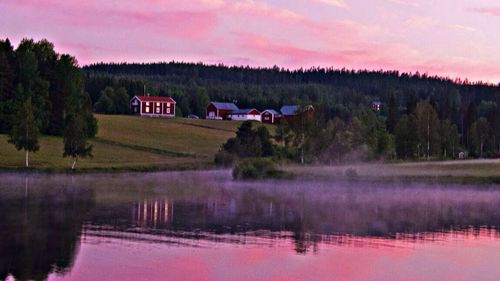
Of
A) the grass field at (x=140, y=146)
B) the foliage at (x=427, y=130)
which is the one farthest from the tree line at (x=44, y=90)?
the foliage at (x=427, y=130)

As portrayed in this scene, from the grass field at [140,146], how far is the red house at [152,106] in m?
16.0

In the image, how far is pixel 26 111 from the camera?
9138cm

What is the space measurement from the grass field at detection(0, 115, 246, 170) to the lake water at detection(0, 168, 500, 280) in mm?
23719

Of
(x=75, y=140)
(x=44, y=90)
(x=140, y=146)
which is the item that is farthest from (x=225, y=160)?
(x=44, y=90)

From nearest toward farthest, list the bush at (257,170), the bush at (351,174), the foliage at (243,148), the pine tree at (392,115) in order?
the bush at (351,174) → the bush at (257,170) → the foliage at (243,148) → the pine tree at (392,115)

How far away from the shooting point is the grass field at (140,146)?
93.0 metres

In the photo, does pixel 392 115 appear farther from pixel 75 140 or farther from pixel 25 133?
pixel 25 133

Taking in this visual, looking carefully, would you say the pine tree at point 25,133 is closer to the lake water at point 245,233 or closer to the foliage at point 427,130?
the lake water at point 245,233

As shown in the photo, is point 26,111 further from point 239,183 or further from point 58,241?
point 58,241

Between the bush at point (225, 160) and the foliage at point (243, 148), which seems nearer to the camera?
the foliage at point (243, 148)

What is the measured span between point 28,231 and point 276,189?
35.5 metres

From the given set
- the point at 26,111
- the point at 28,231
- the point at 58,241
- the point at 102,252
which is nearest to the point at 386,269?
the point at 102,252

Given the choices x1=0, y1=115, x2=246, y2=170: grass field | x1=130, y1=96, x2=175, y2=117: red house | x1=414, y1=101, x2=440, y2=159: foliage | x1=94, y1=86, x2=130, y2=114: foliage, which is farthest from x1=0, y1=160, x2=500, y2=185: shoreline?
x1=94, y1=86, x2=130, y2=114: foliage

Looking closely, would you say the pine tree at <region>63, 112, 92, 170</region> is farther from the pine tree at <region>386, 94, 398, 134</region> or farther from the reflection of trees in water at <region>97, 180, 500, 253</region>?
the pine tree at <region>386, 94, 398, 134</region>
